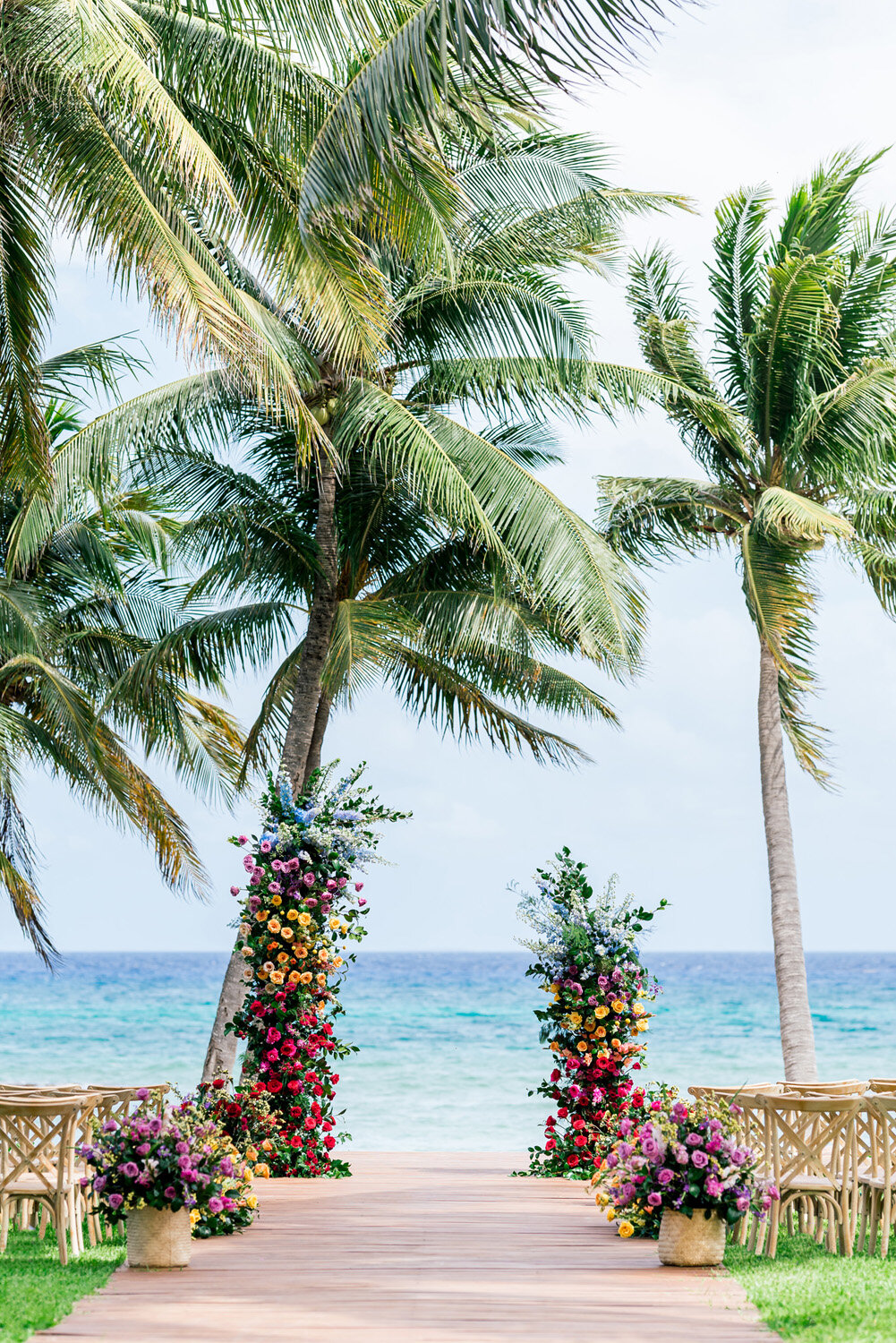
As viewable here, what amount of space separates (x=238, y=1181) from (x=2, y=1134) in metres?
1.24

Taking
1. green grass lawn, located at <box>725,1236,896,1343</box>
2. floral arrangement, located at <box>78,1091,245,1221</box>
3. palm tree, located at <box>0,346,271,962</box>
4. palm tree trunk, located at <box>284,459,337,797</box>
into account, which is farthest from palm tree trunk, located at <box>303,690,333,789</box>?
green grass lawn, located at <box>725,1236,896,1343</box>

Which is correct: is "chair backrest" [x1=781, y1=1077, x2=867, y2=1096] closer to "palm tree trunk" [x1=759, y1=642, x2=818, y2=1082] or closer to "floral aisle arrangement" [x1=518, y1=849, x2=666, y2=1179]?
"floral aisle arrangement" [x1=518, y1=849, x2=666, y2=1179]

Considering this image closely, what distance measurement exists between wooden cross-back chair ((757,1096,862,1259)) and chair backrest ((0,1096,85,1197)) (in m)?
3.34

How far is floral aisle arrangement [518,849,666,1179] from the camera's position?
29.7 ft

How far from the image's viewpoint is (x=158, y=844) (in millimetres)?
12781

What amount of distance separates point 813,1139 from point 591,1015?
2.77 metres

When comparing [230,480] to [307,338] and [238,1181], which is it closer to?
[307,338]

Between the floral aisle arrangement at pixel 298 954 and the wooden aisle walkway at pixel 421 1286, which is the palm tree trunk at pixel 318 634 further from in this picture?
the wooden aisle walkway at pixel 421 1286

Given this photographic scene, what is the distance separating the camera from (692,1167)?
5.85 metres

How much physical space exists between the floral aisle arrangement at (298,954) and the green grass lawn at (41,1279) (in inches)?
85.8

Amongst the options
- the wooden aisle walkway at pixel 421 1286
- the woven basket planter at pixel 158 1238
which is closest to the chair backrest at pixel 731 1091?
the wooden aisle walkway at pixel 421 1286

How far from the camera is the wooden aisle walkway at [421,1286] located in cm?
469

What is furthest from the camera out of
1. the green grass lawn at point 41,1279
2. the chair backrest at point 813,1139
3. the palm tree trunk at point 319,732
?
the palm tree trunk at point 319,732

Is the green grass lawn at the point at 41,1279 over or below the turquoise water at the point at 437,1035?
over
